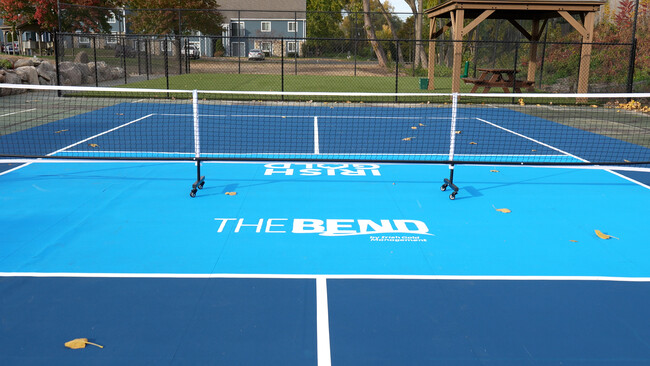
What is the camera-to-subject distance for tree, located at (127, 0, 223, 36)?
1727 inches

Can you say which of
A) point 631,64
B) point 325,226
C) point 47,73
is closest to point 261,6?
point 47,73

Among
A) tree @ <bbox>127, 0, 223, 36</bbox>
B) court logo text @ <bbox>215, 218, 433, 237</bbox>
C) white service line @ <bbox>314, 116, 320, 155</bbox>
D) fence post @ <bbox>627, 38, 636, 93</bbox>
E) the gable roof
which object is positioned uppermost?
the gable roof

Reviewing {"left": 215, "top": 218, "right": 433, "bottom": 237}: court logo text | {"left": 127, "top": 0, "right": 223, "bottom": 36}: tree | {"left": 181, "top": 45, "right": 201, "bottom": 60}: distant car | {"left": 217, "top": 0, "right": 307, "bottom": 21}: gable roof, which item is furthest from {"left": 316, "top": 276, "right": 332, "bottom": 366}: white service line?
{"left": 217, "top": 0, "right": 307, "bottom": 21}: gable roof

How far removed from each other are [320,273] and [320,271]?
5 cm

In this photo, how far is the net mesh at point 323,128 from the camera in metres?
11.0

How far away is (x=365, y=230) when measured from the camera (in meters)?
6.52

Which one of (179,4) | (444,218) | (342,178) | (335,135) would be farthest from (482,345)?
(179,4)

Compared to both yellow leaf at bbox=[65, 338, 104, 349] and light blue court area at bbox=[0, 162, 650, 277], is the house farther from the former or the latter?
yellow leaf at bbox=[65, 338, 104, 349]

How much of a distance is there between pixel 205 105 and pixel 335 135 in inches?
316

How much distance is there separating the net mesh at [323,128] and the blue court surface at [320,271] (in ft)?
2.57

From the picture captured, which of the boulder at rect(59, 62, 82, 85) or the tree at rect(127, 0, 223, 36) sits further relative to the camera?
the tree at rect(127, 0, 223, 36)

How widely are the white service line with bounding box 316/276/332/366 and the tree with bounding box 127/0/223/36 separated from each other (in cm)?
3974

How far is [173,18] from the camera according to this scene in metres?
44.2

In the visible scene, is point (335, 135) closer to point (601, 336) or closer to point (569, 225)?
point (569, 225)
